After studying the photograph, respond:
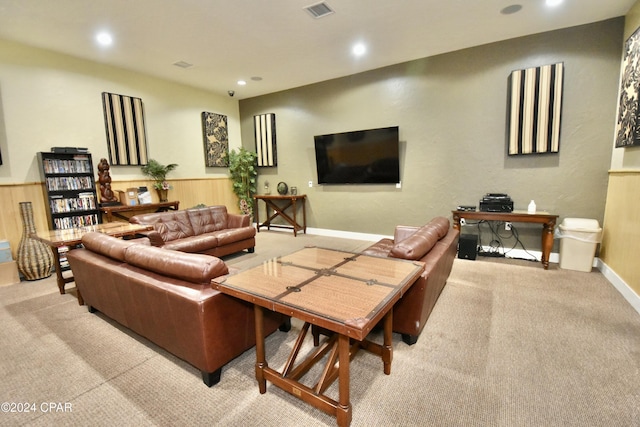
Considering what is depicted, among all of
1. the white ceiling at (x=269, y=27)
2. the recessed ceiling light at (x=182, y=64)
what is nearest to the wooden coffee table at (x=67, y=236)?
the white ceiling at (x=269, y=27)

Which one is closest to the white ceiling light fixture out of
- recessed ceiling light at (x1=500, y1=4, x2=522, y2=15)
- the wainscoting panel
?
recessed ceiling light at (x1=500, y1=4, x2=522, y2=15)

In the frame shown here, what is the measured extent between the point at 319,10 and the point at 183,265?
9.78 feet

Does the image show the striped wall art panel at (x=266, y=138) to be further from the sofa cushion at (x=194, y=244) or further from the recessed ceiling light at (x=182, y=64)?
the sofa cushion at (x=194, y=244)

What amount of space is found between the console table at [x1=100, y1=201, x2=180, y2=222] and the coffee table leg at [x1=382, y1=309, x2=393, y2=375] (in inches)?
174

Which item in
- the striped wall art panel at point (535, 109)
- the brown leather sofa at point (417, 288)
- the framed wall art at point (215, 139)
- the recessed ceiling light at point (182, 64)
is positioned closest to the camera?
the brown leather sofa at point (417, 288)

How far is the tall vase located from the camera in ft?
11.9

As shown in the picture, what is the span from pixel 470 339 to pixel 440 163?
10.2ft

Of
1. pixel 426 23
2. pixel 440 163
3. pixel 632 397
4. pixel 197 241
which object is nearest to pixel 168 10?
pixel 197 241

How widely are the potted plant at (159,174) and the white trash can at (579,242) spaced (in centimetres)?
624

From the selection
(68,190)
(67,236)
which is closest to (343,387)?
(67,236)

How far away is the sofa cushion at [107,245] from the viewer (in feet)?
7.38

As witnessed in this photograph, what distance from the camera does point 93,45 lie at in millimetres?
3861

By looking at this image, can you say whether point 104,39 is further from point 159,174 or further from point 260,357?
point 260,357

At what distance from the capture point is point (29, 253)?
12.0 ft
